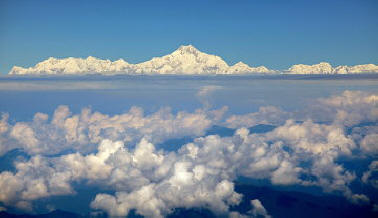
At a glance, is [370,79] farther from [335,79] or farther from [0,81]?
[0,81]

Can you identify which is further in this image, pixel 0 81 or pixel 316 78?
pixel 316 78

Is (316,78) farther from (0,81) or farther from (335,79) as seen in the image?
(0,81)

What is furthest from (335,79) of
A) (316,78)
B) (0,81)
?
(0,81)

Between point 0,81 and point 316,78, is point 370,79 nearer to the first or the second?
point 316,78

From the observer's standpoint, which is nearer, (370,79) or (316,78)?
(370,79)

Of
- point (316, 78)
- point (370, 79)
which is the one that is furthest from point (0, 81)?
point (370, 79)

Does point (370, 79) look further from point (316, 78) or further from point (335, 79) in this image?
point (316, 78)
